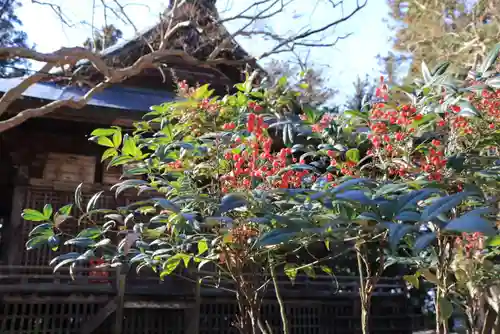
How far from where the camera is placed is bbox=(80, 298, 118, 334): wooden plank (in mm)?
6391

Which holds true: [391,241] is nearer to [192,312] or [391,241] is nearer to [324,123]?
[324,123]

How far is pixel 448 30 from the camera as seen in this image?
38.2 feet

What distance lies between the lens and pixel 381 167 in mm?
2492

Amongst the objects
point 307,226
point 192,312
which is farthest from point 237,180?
point 192,312

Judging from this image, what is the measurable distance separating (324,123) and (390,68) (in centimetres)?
1157

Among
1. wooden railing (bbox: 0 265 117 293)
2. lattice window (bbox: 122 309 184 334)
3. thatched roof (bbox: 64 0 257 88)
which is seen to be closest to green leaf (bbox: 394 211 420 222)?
wooden railing (bbox: 0 265 117 293)

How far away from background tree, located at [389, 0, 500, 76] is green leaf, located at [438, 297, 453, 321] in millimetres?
8777

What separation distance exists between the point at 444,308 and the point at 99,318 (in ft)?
18.0

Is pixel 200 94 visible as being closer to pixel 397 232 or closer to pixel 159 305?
pixel 397 232

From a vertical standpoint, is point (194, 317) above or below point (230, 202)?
below

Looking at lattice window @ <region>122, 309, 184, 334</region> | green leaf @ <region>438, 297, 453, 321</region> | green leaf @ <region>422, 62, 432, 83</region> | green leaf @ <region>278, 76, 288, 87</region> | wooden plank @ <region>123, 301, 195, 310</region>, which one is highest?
green leaf @ <region>278, 76, 288, 87</region>

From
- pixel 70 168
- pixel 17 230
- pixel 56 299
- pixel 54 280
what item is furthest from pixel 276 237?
pixel 70 168

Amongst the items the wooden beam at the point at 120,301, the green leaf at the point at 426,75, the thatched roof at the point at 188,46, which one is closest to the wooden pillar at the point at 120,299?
the wooden beam at the point at 120,301

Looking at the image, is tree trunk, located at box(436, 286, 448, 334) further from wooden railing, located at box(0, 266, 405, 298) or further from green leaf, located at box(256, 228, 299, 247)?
wooden railing, located at box(0, 266, 405, 298)
